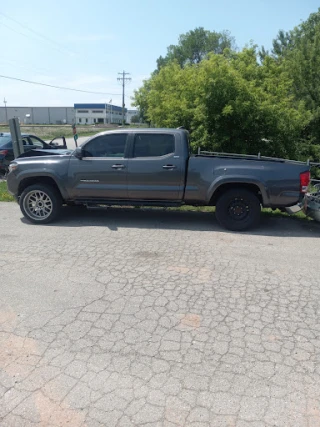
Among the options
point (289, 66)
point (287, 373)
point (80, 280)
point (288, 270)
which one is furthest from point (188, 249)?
point (289, 66)

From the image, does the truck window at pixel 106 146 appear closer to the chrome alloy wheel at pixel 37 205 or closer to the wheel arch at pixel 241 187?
the chrome alloy wheel at pixel 37 205

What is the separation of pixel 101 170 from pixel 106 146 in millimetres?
492

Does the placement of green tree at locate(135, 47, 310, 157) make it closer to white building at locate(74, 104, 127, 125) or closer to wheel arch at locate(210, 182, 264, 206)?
wheel arch at locate(210, 182, 264, 206)

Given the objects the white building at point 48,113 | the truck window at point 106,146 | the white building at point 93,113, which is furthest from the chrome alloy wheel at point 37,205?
the white building at point 48,113

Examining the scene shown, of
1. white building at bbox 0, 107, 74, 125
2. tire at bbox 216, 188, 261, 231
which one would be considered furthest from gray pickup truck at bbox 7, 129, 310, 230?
white building at bbox 0, 107, 74, 125

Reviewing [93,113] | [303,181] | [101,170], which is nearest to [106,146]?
[101,170]

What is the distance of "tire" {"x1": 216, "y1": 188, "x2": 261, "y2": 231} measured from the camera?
6.37 m

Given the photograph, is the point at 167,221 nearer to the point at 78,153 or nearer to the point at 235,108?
the point at 78,153

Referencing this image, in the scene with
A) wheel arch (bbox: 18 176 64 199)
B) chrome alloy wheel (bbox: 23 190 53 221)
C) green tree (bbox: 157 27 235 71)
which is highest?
green tree (bbox: 157 27 235 71)

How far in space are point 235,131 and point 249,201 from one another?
487 centimetres

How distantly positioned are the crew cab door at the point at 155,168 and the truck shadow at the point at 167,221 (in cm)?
55

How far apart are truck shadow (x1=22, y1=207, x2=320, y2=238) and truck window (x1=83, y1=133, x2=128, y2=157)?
4.23ft

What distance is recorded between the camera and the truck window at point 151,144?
21.6 feet

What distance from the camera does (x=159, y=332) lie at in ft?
Answer: 10.7
